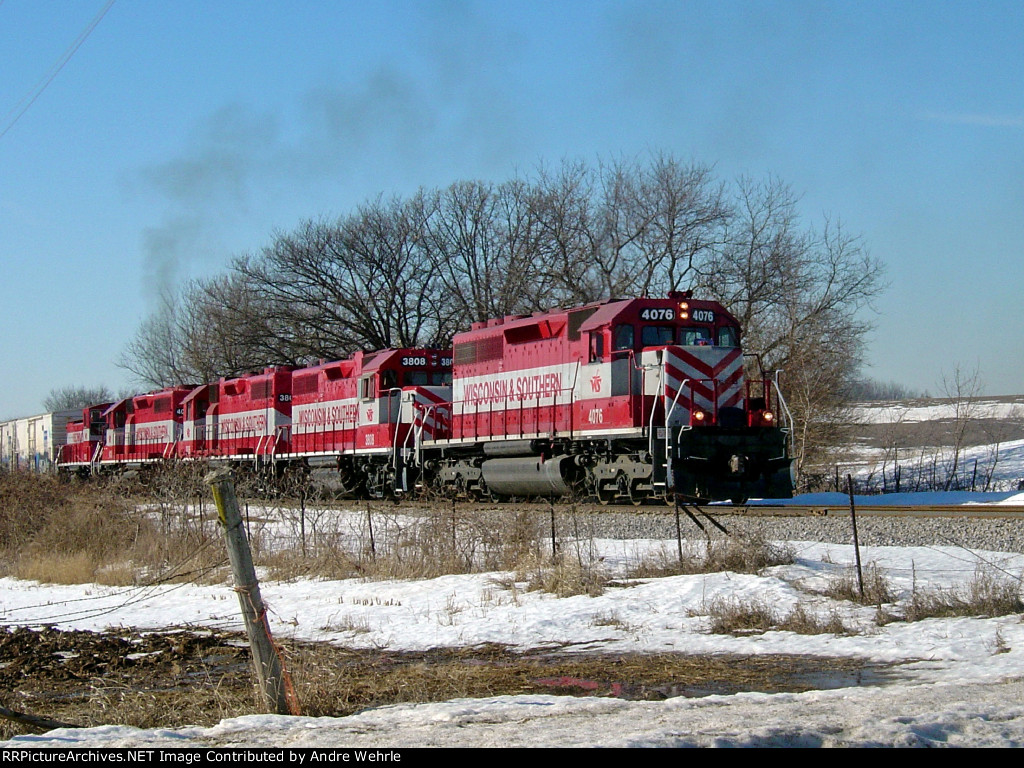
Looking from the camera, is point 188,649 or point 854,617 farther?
point 188,649

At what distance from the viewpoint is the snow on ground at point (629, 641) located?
4.78 m

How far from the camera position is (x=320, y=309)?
4225 cm

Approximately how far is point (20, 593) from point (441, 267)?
3001 centimetres

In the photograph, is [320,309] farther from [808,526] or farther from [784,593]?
[784,593]

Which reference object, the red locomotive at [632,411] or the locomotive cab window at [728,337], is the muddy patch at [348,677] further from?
the locomotive cab window at [728,337]

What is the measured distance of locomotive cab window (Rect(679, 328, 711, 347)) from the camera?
18.5m

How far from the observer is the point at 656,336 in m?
18.4

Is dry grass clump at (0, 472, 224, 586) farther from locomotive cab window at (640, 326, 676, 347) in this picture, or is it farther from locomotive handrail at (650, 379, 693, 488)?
locomotive cab window at (640, 326, 676, 347)

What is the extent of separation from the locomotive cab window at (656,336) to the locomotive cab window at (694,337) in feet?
0.53

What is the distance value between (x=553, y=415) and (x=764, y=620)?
11331mm

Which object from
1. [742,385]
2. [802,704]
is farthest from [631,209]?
[802,704]

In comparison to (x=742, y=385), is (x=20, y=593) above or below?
below
